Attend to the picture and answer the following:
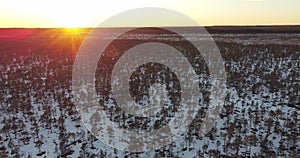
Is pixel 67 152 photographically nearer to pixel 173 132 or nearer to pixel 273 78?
pixel 173 132

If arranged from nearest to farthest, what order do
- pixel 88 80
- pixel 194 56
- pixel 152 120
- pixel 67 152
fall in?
pixel 67 152 → pixel 152 120 → pixel 88 80 → pixel 194 56

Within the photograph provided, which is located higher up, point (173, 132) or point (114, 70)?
point (114, 70)

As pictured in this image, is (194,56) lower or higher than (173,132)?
higher

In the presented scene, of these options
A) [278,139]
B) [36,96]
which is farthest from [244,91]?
[36,96]

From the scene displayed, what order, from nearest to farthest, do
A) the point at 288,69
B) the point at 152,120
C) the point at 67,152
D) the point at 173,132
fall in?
the point at 67,152 → the point at 173,132 → the point at 152,120 → the point at 288,69

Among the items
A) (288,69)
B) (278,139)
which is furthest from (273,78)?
(278,139)

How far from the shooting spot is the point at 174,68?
17.9 m

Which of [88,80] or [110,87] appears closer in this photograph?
[110,87]

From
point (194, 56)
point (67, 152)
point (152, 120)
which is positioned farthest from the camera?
point (194, 56)

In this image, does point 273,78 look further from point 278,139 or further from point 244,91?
point 278,139

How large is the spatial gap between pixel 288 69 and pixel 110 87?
10.5 metres

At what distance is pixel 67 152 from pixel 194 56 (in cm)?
1583

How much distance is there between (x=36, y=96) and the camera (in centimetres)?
1300

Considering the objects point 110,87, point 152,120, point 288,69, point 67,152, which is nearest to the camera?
point 67,152
